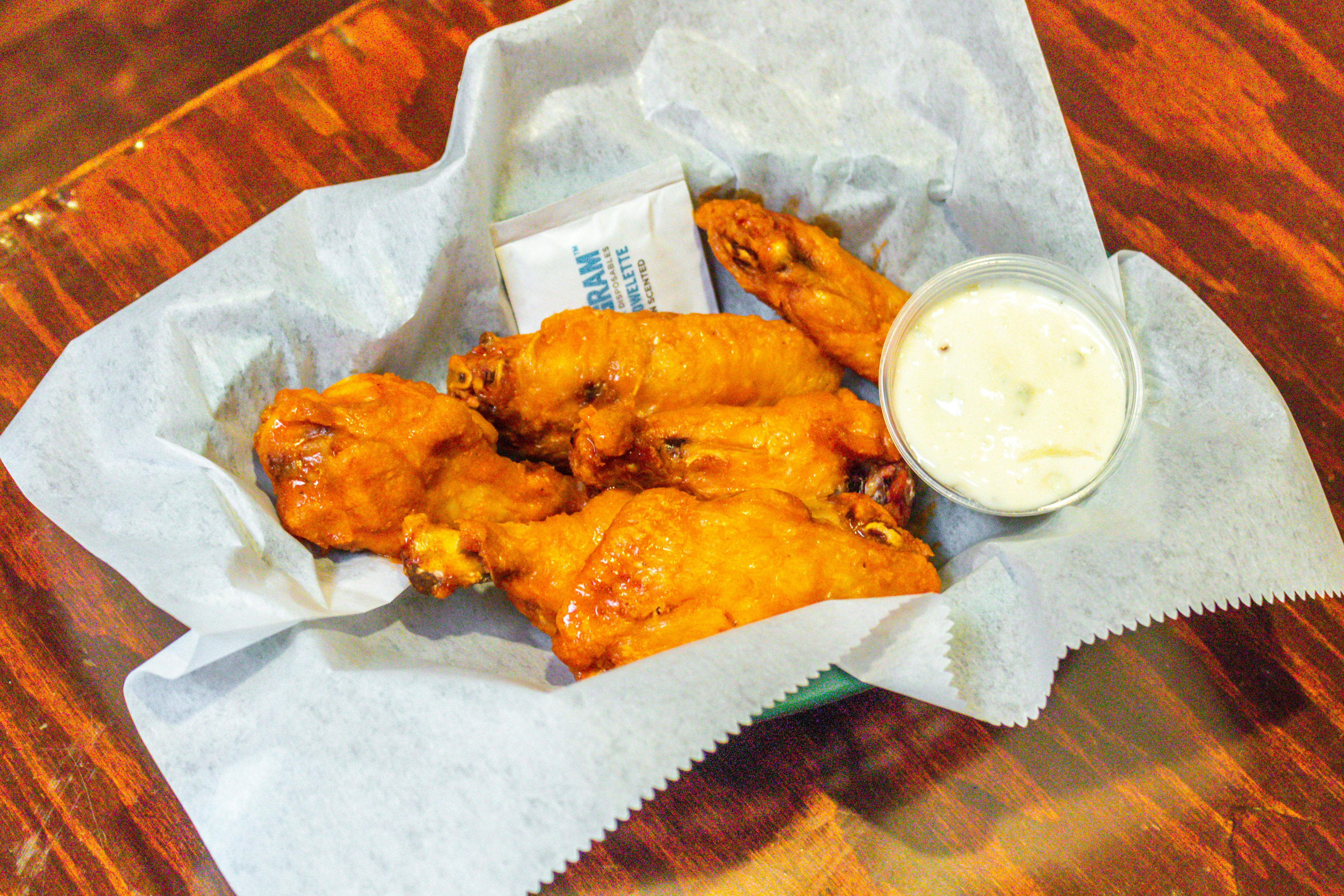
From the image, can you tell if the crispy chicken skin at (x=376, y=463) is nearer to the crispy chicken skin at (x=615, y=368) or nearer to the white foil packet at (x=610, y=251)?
the crispy chicken skin at (x=615, y=368)

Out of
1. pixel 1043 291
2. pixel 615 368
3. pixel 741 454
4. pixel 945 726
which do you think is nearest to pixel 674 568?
pixel 741 454

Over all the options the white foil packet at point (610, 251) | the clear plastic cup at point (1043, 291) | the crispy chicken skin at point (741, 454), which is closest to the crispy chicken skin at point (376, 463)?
the crispy chicken skin at point (741, 454)

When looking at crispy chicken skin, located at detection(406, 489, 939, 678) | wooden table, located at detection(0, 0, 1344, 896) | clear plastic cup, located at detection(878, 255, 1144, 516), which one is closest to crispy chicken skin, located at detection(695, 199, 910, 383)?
clear plastic cup, located at detection(878, 255, 1144, 516)

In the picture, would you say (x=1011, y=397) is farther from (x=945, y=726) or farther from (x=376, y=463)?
(x=376, y=463)

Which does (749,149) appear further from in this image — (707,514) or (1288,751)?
(1288,751)

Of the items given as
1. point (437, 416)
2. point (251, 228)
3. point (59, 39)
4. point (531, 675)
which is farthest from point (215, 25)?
point (531, 675)

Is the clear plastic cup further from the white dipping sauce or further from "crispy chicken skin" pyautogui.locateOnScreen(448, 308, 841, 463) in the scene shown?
"crispy chicken skin" pyautogui.locateOnScreen(448, 308, 841, 463)

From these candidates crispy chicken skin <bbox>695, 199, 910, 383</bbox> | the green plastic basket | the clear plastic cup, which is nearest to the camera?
the green plastic basket
